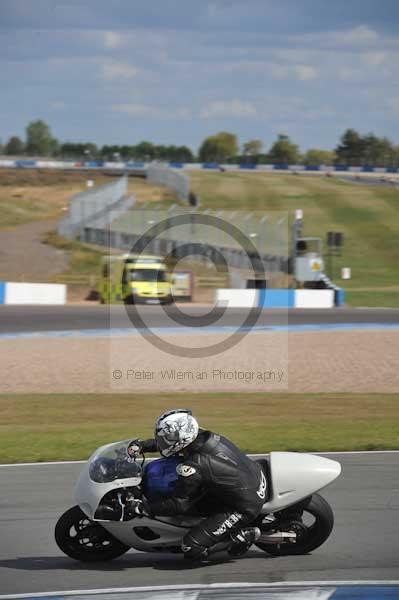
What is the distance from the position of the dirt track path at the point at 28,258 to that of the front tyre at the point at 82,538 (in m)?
38.7

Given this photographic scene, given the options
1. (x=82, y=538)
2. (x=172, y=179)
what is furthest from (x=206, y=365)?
(x=172, y=179)

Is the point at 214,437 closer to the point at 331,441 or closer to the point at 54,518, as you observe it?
the point at 54,518

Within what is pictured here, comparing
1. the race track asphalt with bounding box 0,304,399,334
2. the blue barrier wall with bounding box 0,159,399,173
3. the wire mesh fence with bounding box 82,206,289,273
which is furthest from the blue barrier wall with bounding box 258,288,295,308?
the blue barrier wall with bounding box 0,159,399,173

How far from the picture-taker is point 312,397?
19.2m

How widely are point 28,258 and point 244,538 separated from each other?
46128 millimetres

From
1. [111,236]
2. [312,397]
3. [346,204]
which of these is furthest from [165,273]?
[346,204]

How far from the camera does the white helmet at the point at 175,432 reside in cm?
735

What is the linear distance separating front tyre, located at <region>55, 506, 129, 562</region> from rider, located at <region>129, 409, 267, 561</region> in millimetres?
525

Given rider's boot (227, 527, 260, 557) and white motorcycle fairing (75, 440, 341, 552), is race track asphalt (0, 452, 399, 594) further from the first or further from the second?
white motorcycle fairing (75, 440, 341, 552)

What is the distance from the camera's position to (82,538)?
7.69 meters

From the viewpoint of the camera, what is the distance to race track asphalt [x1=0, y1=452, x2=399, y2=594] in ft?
24.3

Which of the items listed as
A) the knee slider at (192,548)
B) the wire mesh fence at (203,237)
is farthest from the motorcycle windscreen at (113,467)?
the wire mesh fence at (203,237)

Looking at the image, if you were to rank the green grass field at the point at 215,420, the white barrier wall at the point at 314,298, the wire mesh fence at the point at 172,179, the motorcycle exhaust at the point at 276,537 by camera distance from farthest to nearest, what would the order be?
the wire mesh fence at the point at 172,179
the white barrier wall at the point at 314,298
the green grass field at the point at 215,420
the motorcycle exhaust at the point at 276,537

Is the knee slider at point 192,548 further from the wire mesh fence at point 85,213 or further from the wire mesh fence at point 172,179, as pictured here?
the wire mesh fence at point 172,179
